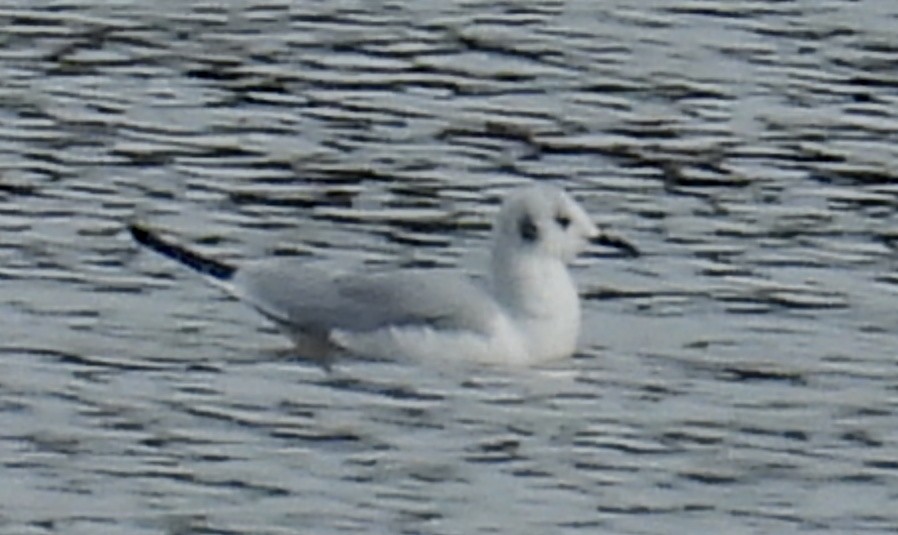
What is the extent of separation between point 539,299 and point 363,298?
667mm

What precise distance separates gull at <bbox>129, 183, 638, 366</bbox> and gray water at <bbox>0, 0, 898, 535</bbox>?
0.14 meters

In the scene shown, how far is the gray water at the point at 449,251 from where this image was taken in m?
13.9

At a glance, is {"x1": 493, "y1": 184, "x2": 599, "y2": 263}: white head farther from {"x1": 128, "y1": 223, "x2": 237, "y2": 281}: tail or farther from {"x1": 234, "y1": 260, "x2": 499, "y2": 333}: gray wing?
{"x1": 128, "y1": 223, "x2": 237, "y2": 281}: tail

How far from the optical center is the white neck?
1609 centimetres

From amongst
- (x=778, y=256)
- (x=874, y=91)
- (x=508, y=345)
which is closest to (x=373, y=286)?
(x=508, y=345)

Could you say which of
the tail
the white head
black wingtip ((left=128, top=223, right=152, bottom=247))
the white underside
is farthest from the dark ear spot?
black wingtip ((left=128, top=223, right=152, bottom=247))

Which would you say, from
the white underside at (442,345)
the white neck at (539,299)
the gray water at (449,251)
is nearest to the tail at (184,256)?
the gray water at (449,251)

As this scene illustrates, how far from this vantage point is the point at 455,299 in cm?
1609

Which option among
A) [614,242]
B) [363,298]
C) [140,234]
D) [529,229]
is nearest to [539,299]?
[529,229]

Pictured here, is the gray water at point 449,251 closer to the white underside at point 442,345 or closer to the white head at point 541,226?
the white underside at point 442,345

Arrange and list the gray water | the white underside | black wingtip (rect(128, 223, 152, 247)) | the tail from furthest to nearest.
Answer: black wingtip (rect(128, 223, 152, 247)) → the tail → the white underside → the gray water

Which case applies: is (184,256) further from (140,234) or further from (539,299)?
(539,299)

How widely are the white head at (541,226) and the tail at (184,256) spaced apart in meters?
1.05

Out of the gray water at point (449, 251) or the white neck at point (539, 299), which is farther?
the white neck at point (539, 299)
